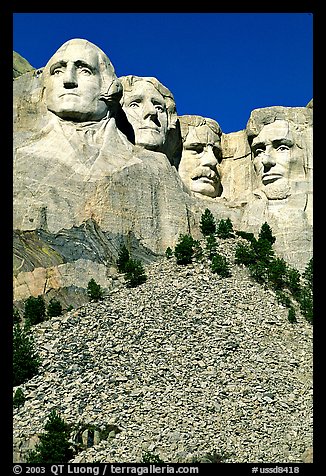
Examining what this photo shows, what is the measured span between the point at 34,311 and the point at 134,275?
110 inches

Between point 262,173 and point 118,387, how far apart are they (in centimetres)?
1266

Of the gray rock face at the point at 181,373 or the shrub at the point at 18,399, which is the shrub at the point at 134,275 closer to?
the gray rock face at the point at 181,373

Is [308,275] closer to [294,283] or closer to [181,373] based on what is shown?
[294,283]

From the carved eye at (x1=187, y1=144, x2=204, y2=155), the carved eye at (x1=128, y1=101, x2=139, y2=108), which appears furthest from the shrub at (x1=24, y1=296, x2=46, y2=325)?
the carved eye at (x1=187, y1=144, x2=204, y2=155)

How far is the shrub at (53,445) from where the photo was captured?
84.5 ft

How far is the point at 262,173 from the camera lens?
130 ft

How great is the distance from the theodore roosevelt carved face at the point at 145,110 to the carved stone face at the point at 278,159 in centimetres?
273

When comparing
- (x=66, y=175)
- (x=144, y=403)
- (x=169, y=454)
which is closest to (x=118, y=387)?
(x=144, y=403)

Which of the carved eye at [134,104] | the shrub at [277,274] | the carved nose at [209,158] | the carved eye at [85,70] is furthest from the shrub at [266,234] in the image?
the carved eye at [85,70]

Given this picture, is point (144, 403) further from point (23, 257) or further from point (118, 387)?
point (23, 257)

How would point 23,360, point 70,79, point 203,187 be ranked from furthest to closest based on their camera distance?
point 203,187, point 70,79, point 23,360

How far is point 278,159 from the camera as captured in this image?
1547 inches

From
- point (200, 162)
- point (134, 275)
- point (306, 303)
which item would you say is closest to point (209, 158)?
point (200, 162)

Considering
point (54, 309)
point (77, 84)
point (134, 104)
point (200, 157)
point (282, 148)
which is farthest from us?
point (200, 157)
